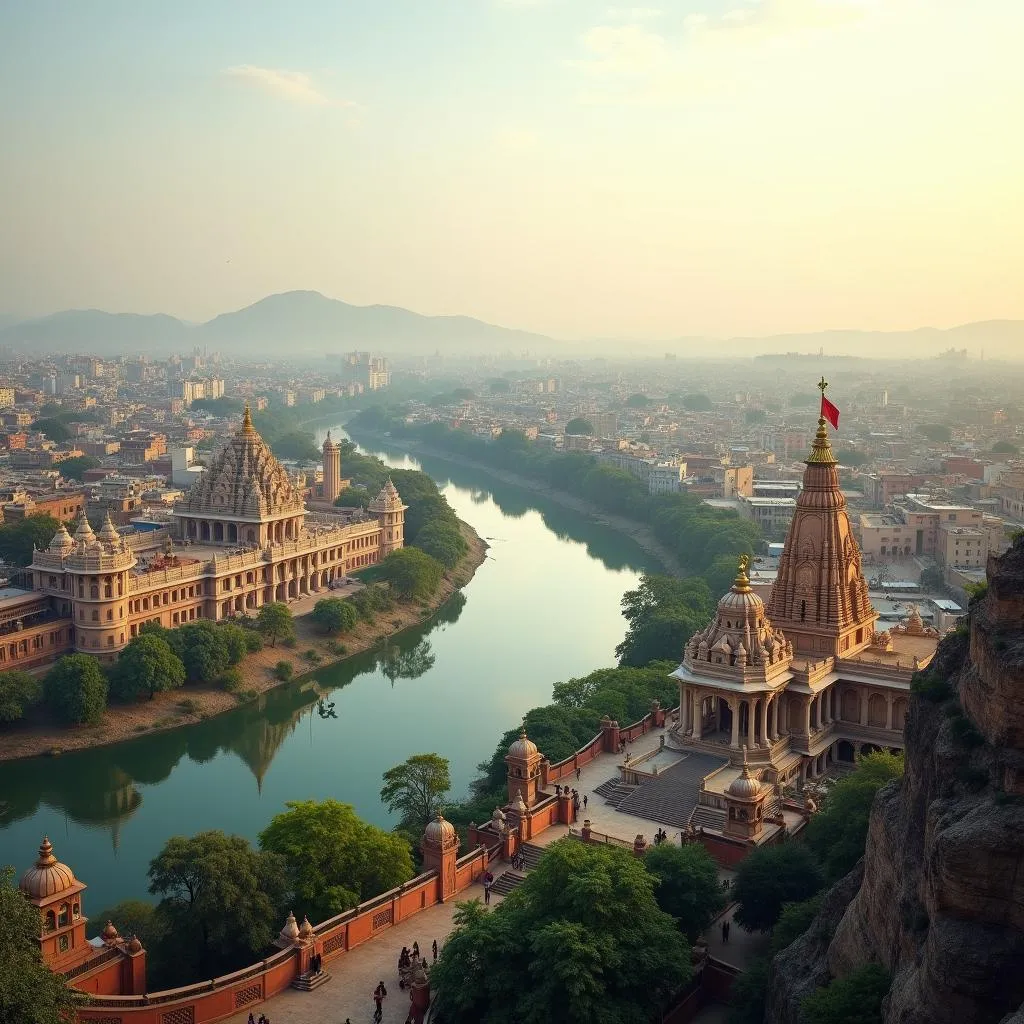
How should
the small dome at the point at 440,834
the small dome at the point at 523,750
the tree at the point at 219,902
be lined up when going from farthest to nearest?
the small dome at the point at 523,750 → the small dome at the point at 440,834 → the tree at the point at 219,902

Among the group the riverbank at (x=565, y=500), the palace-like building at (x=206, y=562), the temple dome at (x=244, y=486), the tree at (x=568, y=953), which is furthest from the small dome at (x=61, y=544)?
the riverbank at (x=565, y=500)

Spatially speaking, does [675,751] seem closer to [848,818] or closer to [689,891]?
[848,818]

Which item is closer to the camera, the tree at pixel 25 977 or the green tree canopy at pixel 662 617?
the tree at pixel 25 977

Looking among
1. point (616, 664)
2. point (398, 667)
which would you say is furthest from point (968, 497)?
point (398, 667)

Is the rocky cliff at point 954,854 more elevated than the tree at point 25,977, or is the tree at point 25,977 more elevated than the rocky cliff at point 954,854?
the rocky cliff at point 954,854

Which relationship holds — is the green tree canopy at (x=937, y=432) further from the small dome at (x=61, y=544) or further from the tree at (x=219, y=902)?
the tree at (x=219, y=902)

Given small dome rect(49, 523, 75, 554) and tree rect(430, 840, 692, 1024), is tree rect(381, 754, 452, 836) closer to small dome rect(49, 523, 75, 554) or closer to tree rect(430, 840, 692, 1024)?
tree rect(430, 840, 692, 1024)

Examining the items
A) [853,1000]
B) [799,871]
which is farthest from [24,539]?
[853,1000]

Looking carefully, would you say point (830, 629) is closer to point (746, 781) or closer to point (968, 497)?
point (746, 781)
